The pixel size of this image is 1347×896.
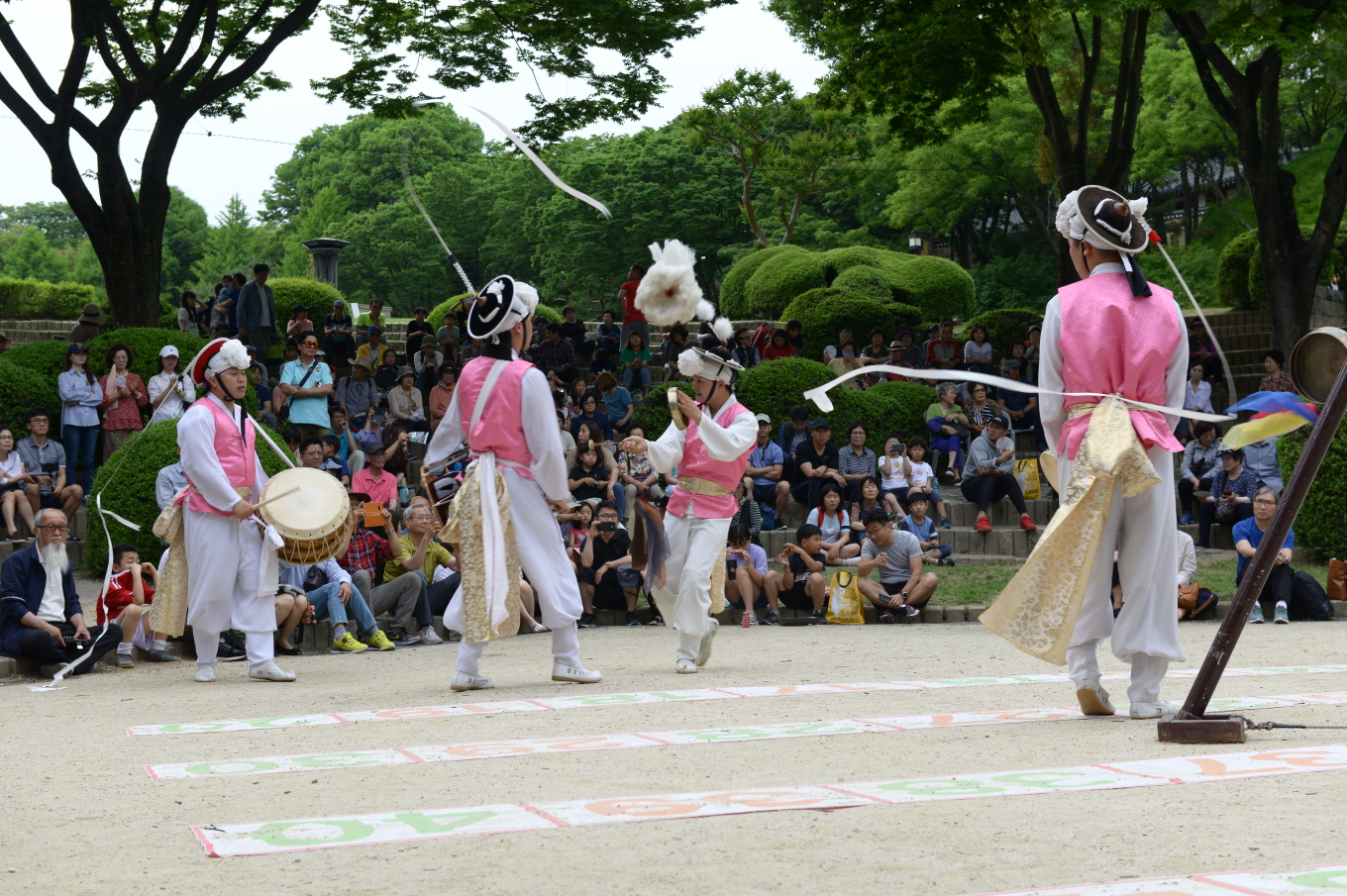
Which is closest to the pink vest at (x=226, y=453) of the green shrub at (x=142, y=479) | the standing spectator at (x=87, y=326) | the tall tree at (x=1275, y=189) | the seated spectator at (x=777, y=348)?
the green shrub at (x=142, y=479)

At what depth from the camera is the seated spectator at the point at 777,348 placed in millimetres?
18938

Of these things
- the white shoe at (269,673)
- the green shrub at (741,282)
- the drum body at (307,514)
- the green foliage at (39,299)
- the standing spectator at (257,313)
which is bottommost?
the white shoe at (269,673)

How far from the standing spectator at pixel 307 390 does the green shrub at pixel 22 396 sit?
2.30 metres

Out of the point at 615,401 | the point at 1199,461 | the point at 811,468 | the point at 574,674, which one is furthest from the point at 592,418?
the point at 574,674

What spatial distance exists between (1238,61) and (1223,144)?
10.8 meters

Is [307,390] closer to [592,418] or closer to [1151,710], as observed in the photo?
[592,418]

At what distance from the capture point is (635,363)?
18.4 meters

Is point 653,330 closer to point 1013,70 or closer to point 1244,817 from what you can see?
point 1013,70

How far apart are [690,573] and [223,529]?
2857 mm

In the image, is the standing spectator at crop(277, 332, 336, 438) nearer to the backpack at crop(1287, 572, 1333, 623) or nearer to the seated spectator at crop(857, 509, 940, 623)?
the seated spectator at crop(857, 509, 940, 623)

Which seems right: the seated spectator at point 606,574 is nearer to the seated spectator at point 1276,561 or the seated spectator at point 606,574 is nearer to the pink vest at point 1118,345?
the seated spectator at point 1276,561

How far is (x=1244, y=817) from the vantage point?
363 cm

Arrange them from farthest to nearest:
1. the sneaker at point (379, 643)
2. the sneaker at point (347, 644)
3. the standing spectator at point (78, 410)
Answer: the standing spectator at point (78, 410) → the sneaker at point (379, 643) → the sneaker at point (347, 644)

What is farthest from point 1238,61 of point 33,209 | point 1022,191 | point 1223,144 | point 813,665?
point 33,209
